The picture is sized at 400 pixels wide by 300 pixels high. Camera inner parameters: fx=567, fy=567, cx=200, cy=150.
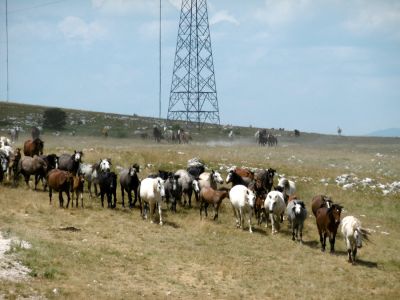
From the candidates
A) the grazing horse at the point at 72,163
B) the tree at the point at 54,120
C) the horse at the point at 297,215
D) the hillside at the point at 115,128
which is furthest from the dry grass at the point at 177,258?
the tree at the point at 54,120

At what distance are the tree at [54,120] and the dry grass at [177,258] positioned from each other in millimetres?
47623

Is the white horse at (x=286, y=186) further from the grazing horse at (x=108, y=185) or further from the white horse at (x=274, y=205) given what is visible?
the grazing horse at (x=108, y=185)

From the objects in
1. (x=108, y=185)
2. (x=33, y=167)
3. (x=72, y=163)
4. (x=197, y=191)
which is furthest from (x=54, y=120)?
(x=108, y=185)

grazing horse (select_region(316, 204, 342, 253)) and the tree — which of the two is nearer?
grazing horse (select_region(316, 204, 342, 253))

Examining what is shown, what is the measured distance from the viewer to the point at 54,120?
76.4 m

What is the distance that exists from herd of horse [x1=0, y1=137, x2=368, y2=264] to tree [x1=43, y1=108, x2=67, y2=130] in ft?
146

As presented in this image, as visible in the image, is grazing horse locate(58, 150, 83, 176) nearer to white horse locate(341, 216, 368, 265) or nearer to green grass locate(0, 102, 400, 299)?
green grass locate(0, 102, 400, 299)

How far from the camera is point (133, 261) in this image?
18.3m

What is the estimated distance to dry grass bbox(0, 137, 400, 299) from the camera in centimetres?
1614

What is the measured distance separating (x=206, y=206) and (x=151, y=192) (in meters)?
3.17

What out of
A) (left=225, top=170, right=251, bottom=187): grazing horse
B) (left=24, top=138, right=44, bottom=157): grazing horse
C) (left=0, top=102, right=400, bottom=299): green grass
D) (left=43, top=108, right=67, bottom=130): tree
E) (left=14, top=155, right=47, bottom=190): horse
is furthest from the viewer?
(left=43, top=108, right=67, bottom=130): tree

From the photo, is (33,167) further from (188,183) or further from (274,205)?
(274,205)

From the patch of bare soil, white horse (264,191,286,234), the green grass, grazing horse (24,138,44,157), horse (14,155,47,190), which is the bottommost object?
the green grass

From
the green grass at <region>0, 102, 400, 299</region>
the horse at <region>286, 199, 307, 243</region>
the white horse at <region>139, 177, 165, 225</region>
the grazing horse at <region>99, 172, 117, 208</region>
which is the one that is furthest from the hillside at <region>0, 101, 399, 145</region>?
the horse at <region>286, 199, 307, 243</region>
